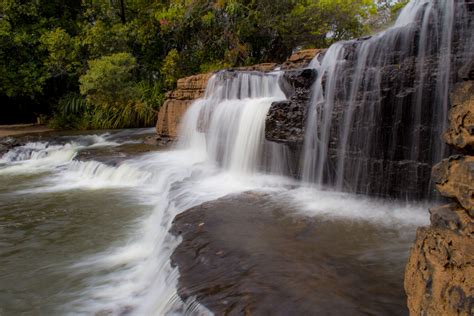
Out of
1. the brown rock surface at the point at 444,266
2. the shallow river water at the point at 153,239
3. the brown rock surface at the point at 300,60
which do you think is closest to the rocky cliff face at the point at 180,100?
the brown rock surface at the point at 300,60

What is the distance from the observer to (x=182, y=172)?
30.2 feet

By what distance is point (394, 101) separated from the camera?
579cm

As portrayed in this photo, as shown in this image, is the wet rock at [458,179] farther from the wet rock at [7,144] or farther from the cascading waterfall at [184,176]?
the wet rock at [7,144]

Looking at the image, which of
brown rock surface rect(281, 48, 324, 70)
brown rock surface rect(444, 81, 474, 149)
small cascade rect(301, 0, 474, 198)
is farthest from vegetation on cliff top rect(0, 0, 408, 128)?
brown rock surface rect(444, 81, 474, 149)

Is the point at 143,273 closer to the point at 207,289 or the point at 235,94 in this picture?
the point at 207,289

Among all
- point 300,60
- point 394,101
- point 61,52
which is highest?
point 61,52

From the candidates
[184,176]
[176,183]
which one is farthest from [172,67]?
[176,183]

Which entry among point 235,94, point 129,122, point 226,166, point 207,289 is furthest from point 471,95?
point 129,122

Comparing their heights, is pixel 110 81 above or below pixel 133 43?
below

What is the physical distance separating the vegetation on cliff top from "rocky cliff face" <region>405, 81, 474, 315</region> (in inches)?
563

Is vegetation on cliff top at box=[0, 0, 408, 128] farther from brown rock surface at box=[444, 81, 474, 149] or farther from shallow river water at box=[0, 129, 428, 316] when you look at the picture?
brown rock surface at box=[444, 81, 474, 149]

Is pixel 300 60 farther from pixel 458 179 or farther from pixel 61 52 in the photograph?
pixel 61 52

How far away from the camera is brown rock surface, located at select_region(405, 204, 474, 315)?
7.14ft

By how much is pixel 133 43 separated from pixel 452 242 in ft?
65.0
